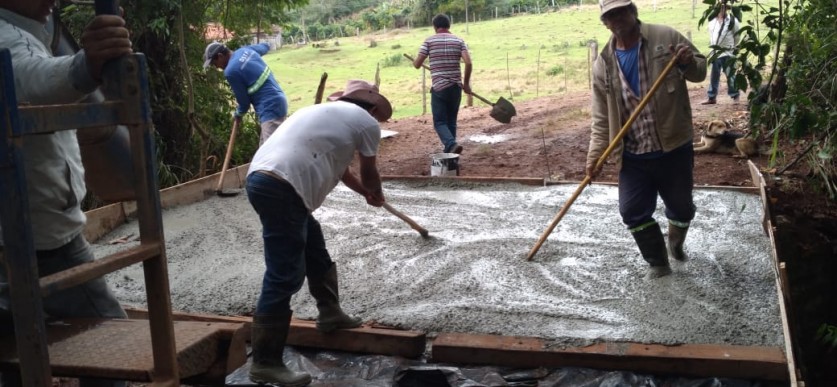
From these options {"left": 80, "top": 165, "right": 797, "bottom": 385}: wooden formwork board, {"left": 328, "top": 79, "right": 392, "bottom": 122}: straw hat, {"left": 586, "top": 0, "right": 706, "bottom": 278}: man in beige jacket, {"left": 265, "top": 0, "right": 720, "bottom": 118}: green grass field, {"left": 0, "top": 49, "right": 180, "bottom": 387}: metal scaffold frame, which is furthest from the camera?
{"left": 265, "top": 0, "right": 720, "bottom": 118}: green grass field

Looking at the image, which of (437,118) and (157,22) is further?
(437,118)

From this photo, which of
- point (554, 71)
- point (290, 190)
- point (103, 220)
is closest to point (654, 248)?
point (290, 190)

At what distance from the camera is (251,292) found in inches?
151

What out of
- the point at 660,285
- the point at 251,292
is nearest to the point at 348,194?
the point at 251,292

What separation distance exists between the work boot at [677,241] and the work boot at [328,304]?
6.03ft

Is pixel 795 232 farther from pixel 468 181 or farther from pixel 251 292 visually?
pixel 251 292

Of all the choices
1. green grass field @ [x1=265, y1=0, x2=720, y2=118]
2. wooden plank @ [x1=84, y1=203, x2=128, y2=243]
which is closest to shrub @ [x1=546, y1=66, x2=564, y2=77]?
green grass field @ [x1=265, y1=0, x2=720, y2=118]

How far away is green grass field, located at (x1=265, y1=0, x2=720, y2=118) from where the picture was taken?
17578 mm

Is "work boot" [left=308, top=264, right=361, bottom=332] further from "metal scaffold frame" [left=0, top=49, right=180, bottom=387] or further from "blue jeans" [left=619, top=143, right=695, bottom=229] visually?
"blue jeans" [left=619, top=143, right=695, bottom=229]

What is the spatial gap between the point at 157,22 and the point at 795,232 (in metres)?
5.54

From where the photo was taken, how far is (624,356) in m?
2.80

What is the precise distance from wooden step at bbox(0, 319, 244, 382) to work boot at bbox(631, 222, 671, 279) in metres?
2.35

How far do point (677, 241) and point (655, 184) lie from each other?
408mm

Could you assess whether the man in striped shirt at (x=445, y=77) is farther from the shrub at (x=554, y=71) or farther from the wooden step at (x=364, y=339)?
the shrub at (x=554, y=71)
